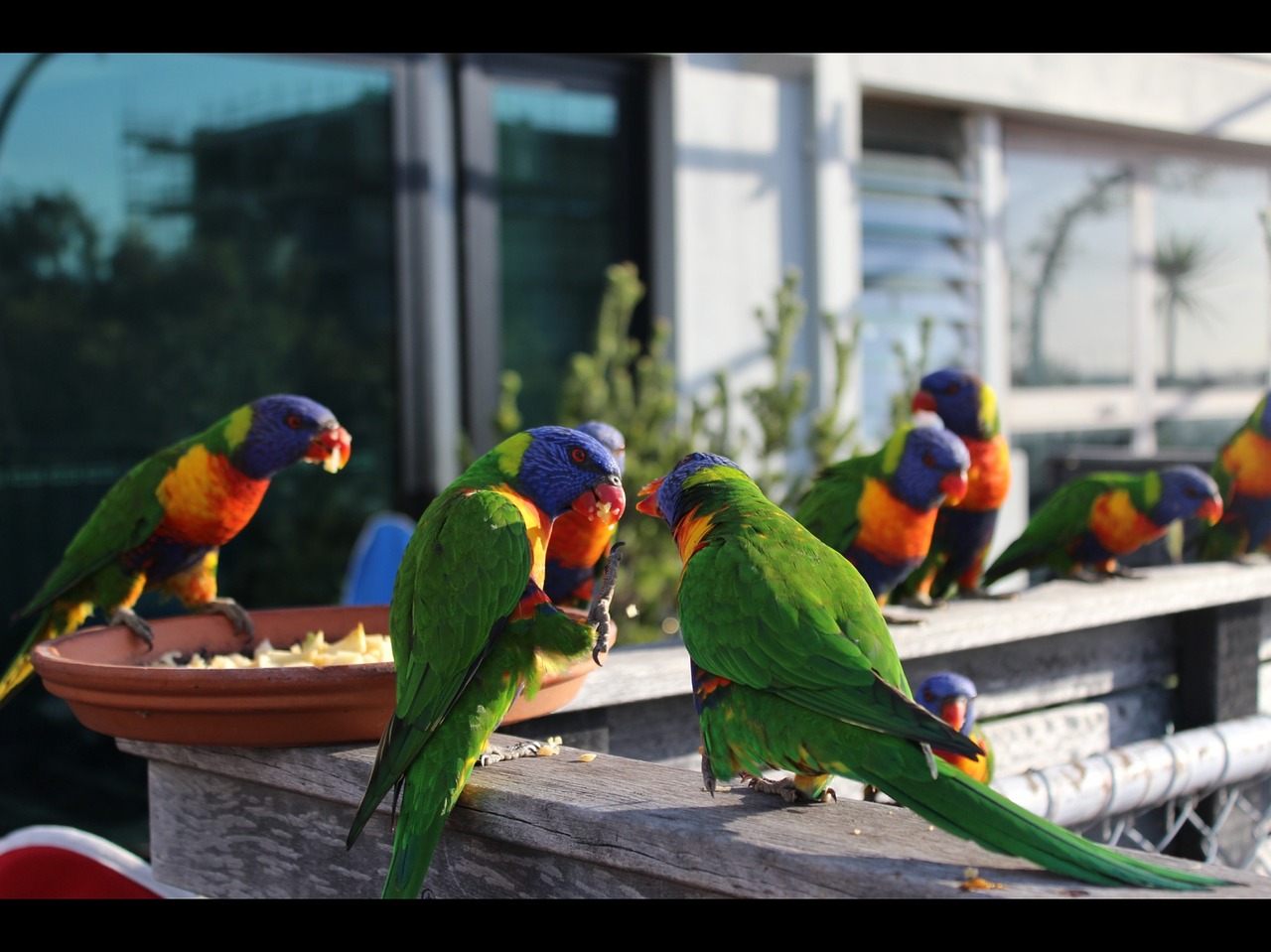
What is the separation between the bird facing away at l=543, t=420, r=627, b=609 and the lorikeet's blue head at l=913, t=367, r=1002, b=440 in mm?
782

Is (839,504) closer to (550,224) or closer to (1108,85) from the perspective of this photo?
(550,224)

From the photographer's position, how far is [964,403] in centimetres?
235

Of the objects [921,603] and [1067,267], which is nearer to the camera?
[921,603]

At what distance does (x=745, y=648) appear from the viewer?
1069 millimetres

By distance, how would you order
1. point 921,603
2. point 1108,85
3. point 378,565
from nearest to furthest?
point 921,603 → point 378,565 → point 1108,85

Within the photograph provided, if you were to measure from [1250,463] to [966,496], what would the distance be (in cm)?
86

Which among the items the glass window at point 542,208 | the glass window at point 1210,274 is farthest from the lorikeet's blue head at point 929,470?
the glass window at point 1210,274

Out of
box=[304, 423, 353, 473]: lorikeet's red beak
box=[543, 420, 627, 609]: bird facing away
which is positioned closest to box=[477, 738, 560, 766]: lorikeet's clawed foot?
box=[543, 420, 627, 609]: bird facing away

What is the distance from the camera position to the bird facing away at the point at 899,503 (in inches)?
78.0

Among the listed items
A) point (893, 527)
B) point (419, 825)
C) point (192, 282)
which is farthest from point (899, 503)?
point (192, 282)
